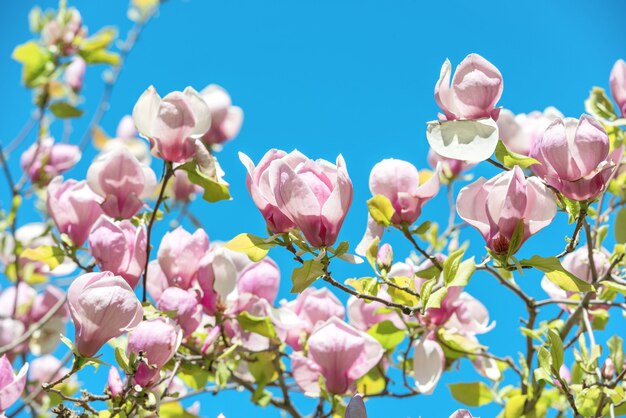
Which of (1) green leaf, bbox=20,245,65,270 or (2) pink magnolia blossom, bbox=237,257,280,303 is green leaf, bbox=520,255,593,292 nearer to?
(2) pink magnolia blossom, bbox=237,257,280,303

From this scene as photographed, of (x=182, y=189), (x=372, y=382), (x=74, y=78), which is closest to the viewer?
(x=372, y=382)

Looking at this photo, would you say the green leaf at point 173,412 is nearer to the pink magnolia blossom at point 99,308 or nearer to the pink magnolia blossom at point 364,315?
the pink magnolia blossom at point 364,315

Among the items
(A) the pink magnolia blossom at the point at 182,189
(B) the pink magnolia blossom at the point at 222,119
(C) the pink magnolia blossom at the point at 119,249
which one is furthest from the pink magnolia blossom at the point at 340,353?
(B) the pink magnolia blossom at the point at 222,119

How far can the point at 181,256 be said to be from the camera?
108 cm

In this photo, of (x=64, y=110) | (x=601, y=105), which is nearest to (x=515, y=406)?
(x=601, y=105)

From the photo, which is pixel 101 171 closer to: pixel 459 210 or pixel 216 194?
pixel 216 194

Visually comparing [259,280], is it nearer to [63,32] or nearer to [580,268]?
[580,268]

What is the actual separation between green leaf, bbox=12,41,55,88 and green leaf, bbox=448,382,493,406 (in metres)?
1.28

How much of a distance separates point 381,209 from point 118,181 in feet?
1.36

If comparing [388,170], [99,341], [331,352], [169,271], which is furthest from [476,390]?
[99,341]

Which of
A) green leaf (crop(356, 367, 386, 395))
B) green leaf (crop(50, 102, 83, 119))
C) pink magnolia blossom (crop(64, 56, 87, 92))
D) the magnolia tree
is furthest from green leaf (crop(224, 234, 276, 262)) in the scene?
pink magnolia blossom (crop(64, 56, 87, 92))

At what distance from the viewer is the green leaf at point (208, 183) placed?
101 cm

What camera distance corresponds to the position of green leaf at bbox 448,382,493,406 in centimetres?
127

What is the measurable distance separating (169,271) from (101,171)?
0.62 feet
